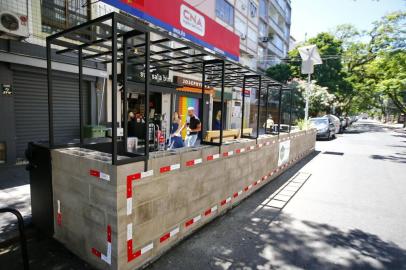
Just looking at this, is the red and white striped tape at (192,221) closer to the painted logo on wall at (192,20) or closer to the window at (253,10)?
the painted logo on wall at (192,20)

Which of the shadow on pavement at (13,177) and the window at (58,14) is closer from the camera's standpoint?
the shadow on pavement at (13,177)

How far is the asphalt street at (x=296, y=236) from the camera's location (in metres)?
3.48

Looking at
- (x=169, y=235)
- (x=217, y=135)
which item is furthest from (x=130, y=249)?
(x=217, y=135)

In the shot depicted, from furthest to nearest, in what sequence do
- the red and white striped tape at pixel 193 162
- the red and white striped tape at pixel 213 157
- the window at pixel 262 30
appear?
the window at pixel 262 30 → the red and white striped tape at pixel 213 157 → the red and white striped tape at pixel 193 162

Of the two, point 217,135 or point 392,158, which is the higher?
point 217,135

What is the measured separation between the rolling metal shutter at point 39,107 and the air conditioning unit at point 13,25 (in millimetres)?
1202

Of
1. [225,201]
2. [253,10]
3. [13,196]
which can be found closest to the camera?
[225,201]

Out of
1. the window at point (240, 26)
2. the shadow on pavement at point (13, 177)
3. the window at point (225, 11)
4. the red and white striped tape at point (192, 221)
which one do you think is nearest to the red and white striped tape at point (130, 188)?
the red and white striped tape at point (192, 221)

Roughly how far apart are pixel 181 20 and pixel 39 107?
560cm

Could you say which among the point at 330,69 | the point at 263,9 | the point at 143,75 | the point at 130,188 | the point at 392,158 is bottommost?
the point at 392,158

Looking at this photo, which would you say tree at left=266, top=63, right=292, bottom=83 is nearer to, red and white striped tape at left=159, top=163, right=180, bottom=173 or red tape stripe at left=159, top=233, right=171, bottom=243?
red and white striped tape at left=159, top=163, right=180, bottom=173

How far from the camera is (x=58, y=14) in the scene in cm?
912

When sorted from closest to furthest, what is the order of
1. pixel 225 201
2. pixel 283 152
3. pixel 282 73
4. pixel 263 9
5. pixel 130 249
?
1. pixel 130 249
2. pixel 225 201
3. pixel 283 152
4. pixel 263 9
5. pixel 282 73

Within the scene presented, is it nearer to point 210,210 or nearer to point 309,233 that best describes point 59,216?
point 210,210
